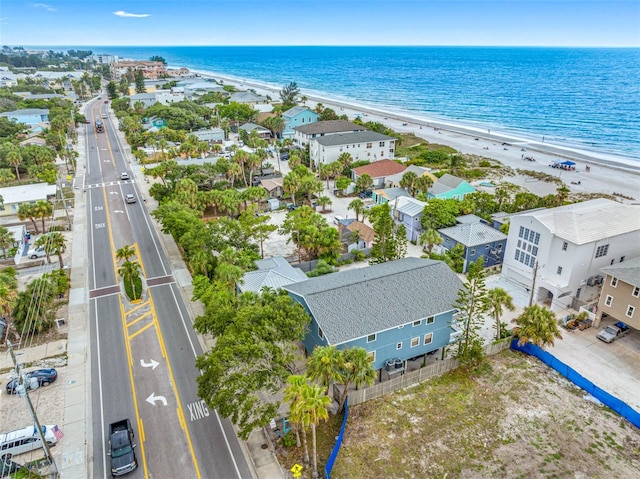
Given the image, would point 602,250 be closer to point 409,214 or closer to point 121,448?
point 409,214

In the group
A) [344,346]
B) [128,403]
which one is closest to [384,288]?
[344,346]

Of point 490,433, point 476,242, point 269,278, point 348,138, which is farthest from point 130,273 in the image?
point 348,138

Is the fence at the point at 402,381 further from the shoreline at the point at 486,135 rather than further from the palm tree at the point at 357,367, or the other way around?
the shoreline at the point at 486,135

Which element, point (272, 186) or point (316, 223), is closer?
point (316, 223)

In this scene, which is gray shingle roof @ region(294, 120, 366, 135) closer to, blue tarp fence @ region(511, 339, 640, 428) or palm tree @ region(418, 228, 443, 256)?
palm tree @ region(418, 228, 443, 256)

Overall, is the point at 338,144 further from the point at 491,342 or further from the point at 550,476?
the point at 550,476

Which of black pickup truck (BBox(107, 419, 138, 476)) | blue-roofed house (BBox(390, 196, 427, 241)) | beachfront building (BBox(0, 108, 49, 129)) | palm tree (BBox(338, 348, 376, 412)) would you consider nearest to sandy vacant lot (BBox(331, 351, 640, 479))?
palm tree (BBox(338, 348, 376, 412))
